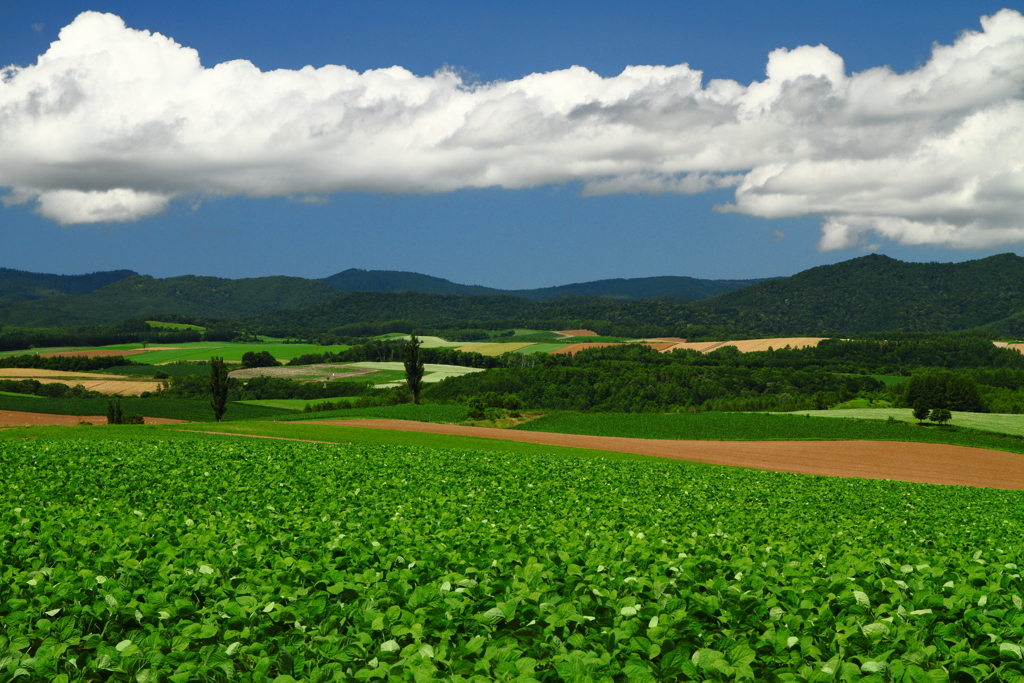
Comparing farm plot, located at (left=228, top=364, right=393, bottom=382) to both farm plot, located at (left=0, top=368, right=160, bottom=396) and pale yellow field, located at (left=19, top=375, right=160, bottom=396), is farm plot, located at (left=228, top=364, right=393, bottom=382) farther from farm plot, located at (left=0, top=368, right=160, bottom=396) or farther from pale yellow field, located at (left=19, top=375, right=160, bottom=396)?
farm plot, located at (left=0, top=368, right=160, bottom=396)

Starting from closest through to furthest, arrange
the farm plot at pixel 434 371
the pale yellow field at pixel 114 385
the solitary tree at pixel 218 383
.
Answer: the solitary tree at pixel 218 383 → the pale yellow field at pixel 114 385 → the farm plot at pixel 434 371

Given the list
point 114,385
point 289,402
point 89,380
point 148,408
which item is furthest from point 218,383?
point 89,380

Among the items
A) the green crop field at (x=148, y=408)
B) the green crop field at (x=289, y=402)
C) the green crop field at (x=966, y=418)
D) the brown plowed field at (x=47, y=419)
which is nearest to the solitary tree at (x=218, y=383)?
the brown plowed field at (x=47, y=419)

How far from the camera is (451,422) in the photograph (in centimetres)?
8138

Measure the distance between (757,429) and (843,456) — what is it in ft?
60.7

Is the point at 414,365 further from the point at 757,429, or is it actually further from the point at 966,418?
the point at 966,418

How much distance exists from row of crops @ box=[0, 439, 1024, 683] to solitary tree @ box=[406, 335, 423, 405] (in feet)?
280

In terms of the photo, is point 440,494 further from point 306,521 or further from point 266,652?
point 266,652

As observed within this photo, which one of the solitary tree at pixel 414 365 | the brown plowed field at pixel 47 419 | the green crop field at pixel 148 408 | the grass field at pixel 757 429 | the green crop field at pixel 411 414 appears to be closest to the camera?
the grass field at pixel 757 429

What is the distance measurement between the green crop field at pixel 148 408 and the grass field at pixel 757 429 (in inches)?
2057

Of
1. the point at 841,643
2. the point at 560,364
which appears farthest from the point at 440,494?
the point at 560,364

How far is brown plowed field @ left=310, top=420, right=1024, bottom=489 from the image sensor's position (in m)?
48.7

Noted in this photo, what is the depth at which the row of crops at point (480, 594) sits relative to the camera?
307 inches

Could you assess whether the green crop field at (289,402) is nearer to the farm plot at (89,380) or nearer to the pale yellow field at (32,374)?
the farm plot at (89,380)
